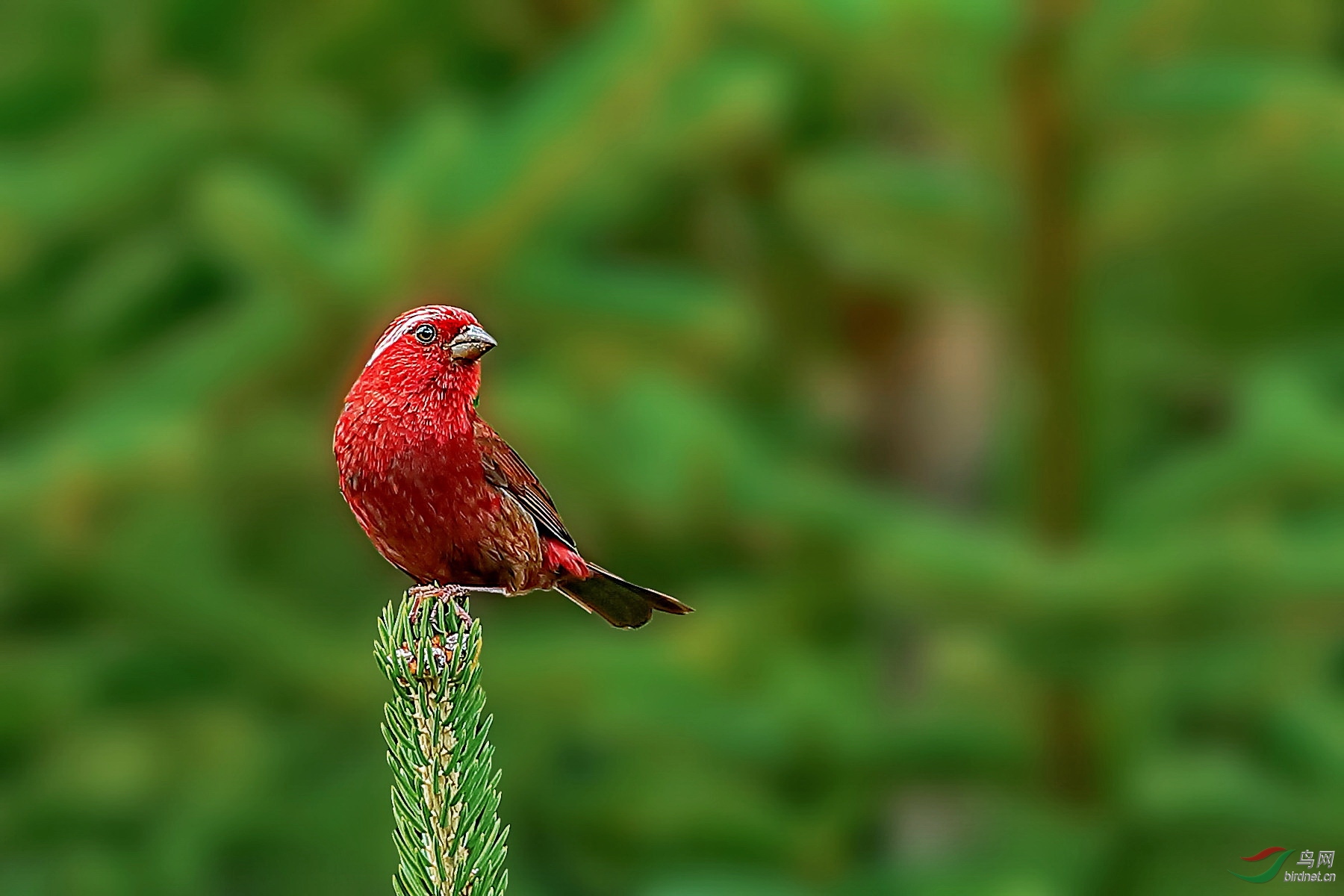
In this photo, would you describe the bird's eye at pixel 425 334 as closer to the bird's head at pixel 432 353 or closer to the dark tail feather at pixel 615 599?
the bird's head at pixel 432 353

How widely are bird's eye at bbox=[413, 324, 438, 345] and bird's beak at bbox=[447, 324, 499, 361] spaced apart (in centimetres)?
2

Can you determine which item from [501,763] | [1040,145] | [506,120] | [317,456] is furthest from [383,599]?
[1040,145]

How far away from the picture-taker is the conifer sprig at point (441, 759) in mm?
1547

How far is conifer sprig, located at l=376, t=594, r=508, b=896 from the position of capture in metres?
1.55

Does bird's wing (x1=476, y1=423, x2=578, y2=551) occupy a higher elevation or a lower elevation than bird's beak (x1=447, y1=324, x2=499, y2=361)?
lower

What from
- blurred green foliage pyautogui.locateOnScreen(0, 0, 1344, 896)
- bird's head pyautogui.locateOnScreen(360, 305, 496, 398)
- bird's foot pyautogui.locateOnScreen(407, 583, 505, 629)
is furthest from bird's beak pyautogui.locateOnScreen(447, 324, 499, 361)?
blurred green foliage pyautogui.locateOnScreen(0, 0, 1344, 896)

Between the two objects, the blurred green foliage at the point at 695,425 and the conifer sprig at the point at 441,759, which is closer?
the conifer sprig at the point at 441,759

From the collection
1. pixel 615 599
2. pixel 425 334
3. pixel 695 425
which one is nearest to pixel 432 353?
pixel 425 334

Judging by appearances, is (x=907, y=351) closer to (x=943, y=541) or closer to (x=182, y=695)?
(x=943, y=541)

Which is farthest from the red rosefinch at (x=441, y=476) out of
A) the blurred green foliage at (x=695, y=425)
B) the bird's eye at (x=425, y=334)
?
the blurred green foliage at (x=695, y=425)

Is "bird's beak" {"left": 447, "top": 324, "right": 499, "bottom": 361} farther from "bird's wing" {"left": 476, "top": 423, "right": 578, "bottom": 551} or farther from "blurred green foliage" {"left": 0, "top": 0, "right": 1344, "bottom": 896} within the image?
A: "blurred green foliage" {"left": 0, "top": 0, "right": 1344, "bottom": 896}

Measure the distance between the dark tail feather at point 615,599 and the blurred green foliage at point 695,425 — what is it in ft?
5.73

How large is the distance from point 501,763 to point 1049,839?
151 cm

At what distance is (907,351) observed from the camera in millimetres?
5434
